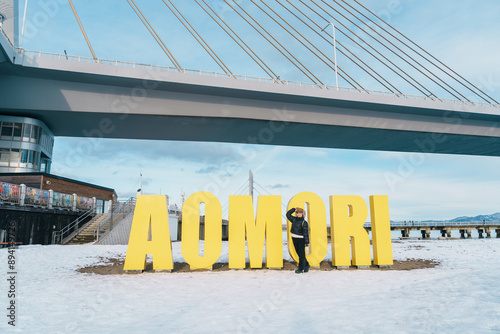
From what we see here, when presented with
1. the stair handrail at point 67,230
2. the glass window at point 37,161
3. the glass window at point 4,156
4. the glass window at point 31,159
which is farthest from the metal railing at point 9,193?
the glass window at point 37,161

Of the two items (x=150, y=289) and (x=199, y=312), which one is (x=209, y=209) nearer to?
(x=150, y=289)

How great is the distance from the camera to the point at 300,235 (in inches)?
389

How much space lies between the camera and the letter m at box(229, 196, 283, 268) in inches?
404

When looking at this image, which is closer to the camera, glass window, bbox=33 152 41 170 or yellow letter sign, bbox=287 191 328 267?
yellow letter sign, bbox=287 191 328 267

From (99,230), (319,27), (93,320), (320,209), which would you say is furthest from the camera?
(319,27)

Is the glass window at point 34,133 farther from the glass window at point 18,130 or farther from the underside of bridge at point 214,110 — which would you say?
the underside of bridge at point 214,110

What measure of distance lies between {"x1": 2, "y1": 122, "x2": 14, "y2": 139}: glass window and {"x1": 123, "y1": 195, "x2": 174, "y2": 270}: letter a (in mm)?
28626

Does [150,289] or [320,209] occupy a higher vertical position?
[320,209]

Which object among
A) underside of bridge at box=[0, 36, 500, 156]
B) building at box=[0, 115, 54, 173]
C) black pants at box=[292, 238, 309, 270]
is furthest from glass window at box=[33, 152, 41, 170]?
black pants at box=[292, 238, 309, 270]

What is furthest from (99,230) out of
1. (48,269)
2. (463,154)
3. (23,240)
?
(463,154)

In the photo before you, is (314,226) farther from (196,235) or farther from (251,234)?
(196,235)

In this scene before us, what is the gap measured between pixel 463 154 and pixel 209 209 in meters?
53.3

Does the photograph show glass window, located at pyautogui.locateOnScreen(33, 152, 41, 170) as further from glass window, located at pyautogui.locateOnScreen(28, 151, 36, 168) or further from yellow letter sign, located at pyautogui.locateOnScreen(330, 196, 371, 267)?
yellow letter sign, located at pyautogui.locateOnScreen(330, 196, 371, 267)

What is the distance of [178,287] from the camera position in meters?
7.36
